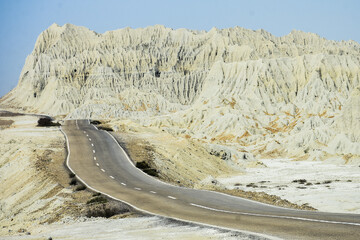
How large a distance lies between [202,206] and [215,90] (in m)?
121

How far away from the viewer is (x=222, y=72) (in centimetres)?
14525

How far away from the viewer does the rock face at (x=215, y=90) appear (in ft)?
276

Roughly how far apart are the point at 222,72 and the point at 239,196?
123 metres

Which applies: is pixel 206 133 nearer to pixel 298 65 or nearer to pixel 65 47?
pixel 298 65

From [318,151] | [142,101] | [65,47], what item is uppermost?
[65,47]

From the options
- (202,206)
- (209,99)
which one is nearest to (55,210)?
(202,206)

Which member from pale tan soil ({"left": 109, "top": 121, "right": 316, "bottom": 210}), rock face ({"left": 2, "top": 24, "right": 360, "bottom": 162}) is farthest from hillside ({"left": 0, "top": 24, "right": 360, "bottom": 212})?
rock face ({"left": 2, "top": 24, "right": 360, "bottom": 162})

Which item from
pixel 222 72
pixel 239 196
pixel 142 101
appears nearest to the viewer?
pixel 239 196

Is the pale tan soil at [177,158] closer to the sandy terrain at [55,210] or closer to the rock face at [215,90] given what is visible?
the sandy terrain at [55,210]

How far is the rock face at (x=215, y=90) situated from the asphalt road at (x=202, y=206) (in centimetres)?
3705

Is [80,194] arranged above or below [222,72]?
below

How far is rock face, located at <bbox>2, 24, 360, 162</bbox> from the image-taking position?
84.2 metres

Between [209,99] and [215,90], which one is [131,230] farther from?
[215,90]

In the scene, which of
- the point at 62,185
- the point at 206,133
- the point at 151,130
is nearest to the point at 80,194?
the point at 62,185
